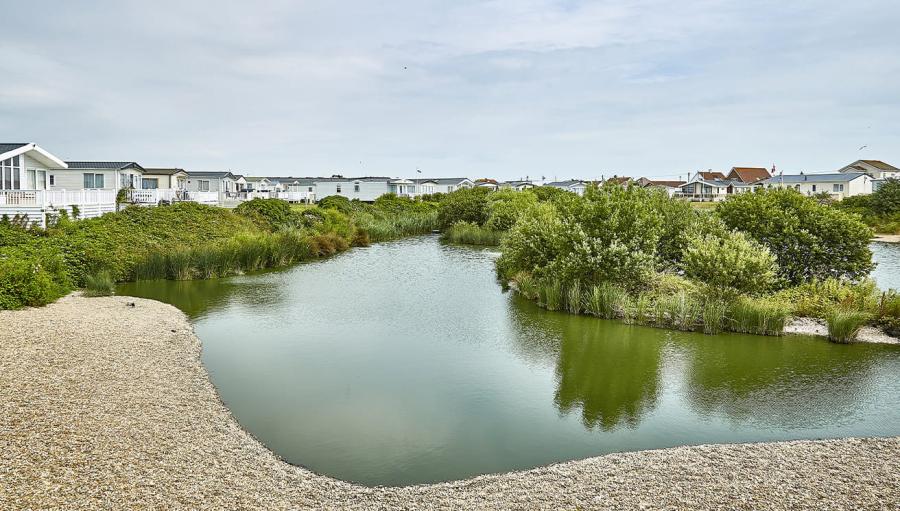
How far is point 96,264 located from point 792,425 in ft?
74.3

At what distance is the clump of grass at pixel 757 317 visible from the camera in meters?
16.7

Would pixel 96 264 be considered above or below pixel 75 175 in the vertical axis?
below

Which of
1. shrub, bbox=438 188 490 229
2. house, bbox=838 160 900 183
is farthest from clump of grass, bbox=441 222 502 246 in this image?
house, bbox=838 160 900 183

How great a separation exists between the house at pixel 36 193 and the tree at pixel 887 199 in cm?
5909

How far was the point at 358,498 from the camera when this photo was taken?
24.7 feet

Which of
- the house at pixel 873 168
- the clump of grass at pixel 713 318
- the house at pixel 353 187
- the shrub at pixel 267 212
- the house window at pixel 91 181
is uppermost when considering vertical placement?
the house at pixel 873 168

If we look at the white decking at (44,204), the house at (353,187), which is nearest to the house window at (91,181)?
the white decking at (44,204)

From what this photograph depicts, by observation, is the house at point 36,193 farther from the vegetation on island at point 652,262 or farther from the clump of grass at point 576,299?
the clump of grass at point 576,299

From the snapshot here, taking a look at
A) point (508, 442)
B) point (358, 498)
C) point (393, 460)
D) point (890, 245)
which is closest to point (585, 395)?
point (508, 442)

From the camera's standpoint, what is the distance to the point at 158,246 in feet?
90.8

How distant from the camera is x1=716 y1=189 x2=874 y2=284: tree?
1938cm

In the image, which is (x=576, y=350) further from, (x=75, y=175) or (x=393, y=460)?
(x=75, y=175)

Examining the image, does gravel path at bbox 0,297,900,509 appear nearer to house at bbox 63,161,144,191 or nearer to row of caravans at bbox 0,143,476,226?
row of caravans at bbox 0,143,476,226

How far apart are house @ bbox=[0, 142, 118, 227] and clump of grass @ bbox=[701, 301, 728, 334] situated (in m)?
26.0
